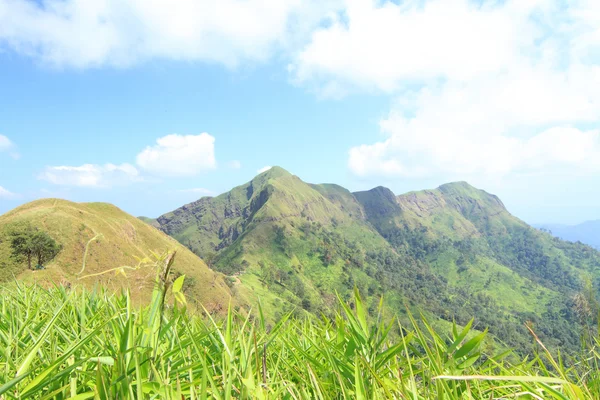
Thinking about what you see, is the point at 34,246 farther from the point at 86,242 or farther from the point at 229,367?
the point at 229,367

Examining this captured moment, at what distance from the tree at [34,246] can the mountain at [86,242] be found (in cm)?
126

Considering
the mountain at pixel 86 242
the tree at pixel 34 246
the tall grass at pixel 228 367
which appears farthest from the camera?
the tree at pixel 34 246

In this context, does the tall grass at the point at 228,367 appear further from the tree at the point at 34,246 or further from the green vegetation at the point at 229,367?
the tree at the point at 34,246

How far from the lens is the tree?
5478cm

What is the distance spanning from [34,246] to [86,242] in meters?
8.87

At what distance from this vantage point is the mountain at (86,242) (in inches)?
2137

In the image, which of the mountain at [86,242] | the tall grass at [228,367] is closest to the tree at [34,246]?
the mountain at [86,242]

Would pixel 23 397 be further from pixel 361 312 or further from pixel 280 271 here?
pixel 280 271

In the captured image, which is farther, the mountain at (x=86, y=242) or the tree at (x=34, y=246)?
the tree at (x=34, y=246)

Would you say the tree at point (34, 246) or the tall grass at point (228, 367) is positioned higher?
the tree at point (34, 246)

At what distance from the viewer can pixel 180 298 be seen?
205 cm

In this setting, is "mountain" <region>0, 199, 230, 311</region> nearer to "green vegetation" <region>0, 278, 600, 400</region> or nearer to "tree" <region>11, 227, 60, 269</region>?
"tree" <region>11, 227, 60, 269</region>

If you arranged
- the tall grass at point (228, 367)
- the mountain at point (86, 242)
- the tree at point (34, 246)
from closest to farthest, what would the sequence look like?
1. the tall grass at point (228, 367)
2. the mountain at point (86, 242)
3. the tree at point (34, 246)

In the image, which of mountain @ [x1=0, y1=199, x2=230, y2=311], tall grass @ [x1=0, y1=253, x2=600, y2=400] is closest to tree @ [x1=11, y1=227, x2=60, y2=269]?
mountain @ [x1=0, y1=199, x2=230, y2=311]
